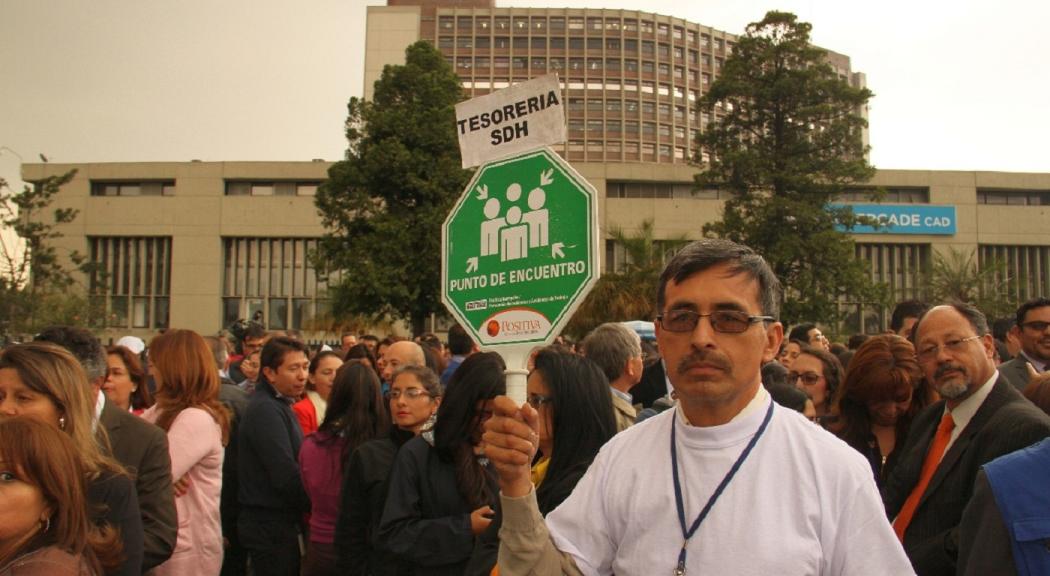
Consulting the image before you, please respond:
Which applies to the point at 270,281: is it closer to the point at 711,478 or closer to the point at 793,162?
the point at 793,162

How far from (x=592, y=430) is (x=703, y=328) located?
125 centimetres

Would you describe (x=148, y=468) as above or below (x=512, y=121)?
below

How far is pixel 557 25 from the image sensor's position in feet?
255

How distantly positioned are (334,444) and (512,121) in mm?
3360

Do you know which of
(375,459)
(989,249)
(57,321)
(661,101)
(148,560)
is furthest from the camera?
(661,101)

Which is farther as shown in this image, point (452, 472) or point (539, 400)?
point (452, 472)

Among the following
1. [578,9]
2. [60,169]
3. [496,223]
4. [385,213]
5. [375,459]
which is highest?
[578,9]

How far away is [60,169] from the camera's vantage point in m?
54.9

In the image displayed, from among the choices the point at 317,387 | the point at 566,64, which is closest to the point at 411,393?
the point at 317,387

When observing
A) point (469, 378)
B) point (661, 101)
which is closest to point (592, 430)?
point (469, 378)

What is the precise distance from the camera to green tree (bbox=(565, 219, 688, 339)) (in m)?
33.6

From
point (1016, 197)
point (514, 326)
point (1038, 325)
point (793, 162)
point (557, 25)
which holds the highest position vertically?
point (557, 25)

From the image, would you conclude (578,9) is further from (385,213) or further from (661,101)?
(385,213)

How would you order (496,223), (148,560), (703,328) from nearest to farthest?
(703,328) < (496,223) < (148,560)
